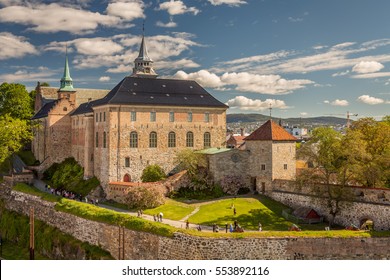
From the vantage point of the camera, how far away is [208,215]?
1638 inches

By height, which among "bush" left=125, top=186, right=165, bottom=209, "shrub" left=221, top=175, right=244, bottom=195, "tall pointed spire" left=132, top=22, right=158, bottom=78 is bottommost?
"bush" left=125, top=186, right=165, bottom=209

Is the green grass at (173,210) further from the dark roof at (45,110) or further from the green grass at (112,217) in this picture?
the dark roof at (45,110)

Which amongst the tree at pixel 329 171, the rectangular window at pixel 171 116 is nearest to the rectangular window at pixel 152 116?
the rectangular window at pixel 171 116

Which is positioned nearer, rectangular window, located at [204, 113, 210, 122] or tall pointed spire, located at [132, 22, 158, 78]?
rectangular window, located at [204, 113, 210, 122]

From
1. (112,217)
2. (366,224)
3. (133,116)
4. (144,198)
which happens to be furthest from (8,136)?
(366,224)

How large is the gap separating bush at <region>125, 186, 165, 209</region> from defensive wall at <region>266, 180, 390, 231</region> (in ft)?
39.8

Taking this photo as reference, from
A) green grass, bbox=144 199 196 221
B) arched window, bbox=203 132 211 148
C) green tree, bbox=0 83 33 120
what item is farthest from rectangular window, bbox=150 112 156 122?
green tree, bbox=0 83 33 120

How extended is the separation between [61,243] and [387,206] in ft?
89.8

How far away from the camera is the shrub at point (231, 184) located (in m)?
49.9

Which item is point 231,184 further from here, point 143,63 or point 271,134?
point 143,63

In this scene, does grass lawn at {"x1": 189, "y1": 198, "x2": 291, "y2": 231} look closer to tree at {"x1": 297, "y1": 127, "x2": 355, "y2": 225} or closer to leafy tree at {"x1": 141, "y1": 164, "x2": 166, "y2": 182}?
tree at {"x1": 297, "y1": 127, "x2": 355, "y2": 225}

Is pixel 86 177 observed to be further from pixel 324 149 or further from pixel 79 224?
pixel 324 149

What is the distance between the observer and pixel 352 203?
130ft

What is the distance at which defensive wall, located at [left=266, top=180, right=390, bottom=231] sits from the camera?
37281 millimetres
